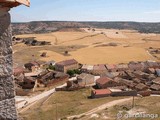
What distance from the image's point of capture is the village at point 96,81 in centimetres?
3962

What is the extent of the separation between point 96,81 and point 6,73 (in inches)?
1605

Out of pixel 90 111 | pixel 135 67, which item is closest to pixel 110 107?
pixel 90 111

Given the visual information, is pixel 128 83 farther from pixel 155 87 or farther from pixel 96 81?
pixel 96 81

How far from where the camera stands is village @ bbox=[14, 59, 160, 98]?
3962cm

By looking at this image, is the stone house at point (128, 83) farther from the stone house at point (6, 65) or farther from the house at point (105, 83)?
the stone house at point (6, 65)

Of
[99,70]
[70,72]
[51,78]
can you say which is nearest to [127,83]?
[99,70]

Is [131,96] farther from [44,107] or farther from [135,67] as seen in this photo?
[135,67]

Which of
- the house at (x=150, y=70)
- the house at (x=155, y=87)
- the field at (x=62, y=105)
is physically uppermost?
the house at (x=150, y=70)

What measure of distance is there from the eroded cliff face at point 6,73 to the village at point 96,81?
33539 millimetres

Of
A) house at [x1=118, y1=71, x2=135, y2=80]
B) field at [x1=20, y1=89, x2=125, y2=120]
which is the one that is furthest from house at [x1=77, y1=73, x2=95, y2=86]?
house at [x1=118, y1=71, x2=135, y2=80]

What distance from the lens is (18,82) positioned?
44094 millimetres

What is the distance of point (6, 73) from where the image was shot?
12.3 ft

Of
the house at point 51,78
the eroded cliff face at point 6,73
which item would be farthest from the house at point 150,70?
the eroded cliff face at point 6,73

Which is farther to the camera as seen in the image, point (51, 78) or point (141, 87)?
point (51, 78)
